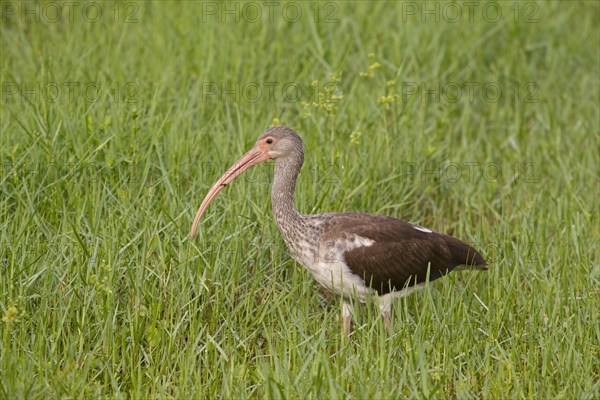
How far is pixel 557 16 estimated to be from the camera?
11195mm

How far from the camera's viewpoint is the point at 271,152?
255 inches

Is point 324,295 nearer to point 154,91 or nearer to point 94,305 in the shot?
point 94,305

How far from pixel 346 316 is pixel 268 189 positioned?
1425mm

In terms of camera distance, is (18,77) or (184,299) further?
(18,77)

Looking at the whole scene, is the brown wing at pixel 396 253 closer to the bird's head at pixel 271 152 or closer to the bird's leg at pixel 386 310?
the bird's leg at pixel 386 310

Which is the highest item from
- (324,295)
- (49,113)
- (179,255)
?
(49,113)

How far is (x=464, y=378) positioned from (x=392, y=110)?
3748mm

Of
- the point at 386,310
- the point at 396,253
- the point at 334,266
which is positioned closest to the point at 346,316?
the point at 386,310

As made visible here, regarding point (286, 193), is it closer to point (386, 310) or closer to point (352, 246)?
point (352, 246)

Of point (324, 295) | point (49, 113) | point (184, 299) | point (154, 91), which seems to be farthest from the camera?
point (154, 91)

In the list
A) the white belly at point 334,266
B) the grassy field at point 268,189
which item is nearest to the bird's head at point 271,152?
the grassy field at point 268,189

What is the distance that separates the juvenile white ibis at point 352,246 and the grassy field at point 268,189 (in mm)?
198

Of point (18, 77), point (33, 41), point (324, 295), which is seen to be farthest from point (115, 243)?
point (33, 41)

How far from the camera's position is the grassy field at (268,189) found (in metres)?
5.50
